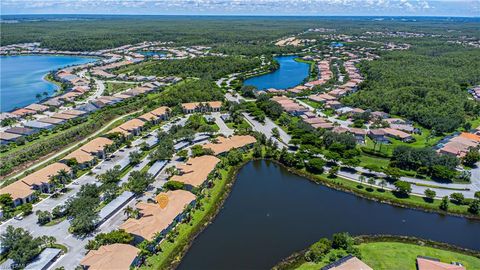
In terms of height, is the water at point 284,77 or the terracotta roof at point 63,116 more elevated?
the terracotta roof at point 63,116

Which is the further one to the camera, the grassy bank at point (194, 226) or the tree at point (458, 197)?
the tree at point (458, 197)

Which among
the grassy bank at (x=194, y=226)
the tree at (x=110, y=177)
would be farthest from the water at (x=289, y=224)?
the tree at (x=110, y=177)

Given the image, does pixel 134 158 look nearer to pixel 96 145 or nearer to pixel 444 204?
pixel 96 145

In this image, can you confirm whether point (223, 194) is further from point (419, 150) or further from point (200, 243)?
point (419, 150)

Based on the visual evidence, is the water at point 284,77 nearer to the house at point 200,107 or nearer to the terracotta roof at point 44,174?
the house at point 200,107

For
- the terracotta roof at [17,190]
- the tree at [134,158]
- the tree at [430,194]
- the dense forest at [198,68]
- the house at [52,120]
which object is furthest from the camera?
the dense forest at [198,68]

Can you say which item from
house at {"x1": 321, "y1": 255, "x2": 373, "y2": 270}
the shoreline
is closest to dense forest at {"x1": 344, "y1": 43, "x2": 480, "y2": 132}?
the shoreline

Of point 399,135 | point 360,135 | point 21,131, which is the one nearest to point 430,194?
point 360,135
